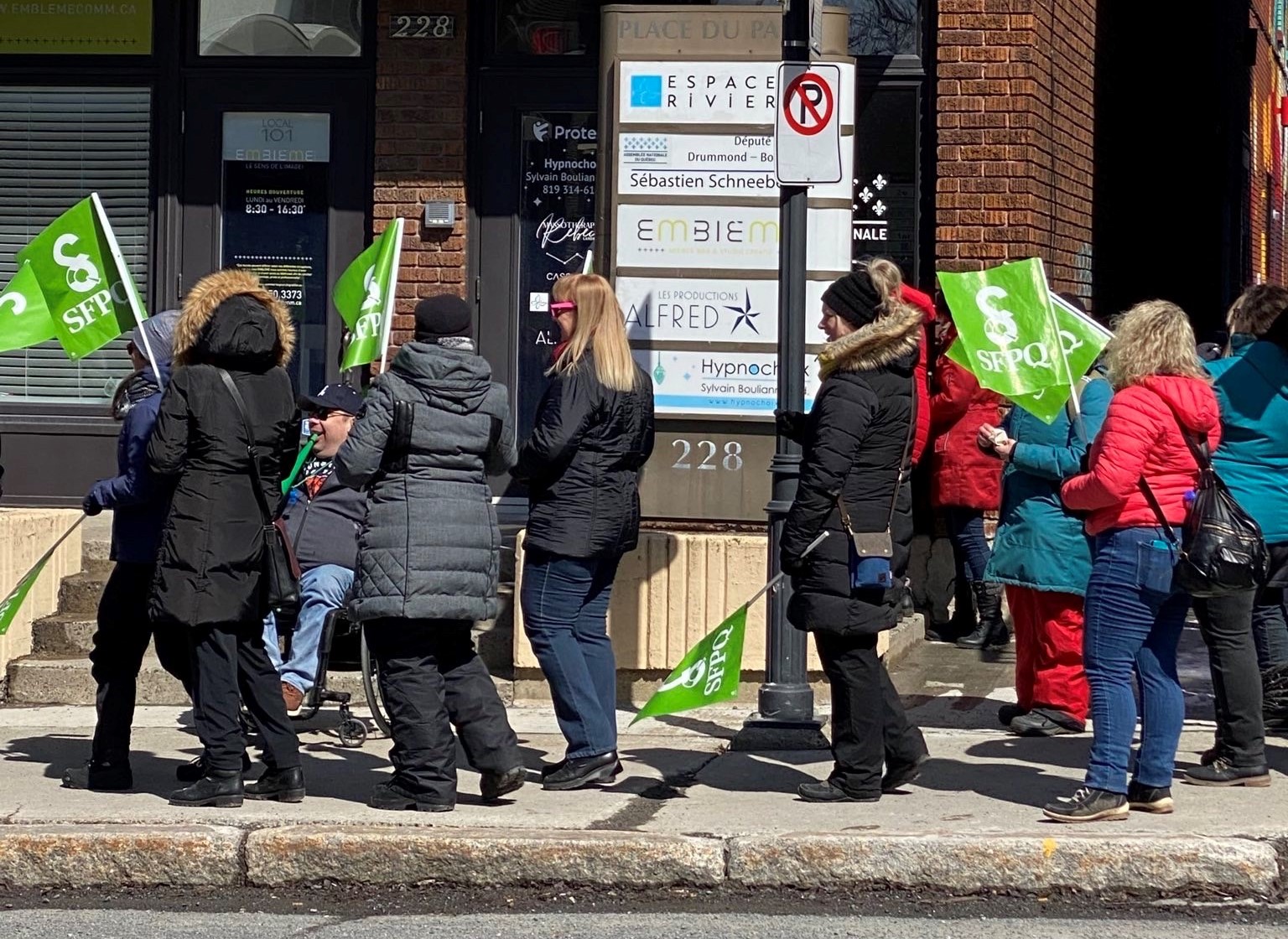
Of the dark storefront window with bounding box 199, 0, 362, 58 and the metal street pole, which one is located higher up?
the dark storefront window with bounding box 199, 0, 362, 58

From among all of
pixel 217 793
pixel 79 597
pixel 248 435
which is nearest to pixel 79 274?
pixel 248 435

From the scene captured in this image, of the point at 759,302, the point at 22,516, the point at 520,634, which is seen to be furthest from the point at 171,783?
the point at 759,302

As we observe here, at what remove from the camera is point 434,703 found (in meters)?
6.51

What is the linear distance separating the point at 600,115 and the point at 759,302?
1196 millimetres

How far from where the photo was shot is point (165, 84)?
443 inches

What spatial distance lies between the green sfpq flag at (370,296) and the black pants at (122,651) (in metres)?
2.13

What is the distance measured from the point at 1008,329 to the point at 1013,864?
1.98 metres

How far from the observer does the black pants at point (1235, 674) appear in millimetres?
6770

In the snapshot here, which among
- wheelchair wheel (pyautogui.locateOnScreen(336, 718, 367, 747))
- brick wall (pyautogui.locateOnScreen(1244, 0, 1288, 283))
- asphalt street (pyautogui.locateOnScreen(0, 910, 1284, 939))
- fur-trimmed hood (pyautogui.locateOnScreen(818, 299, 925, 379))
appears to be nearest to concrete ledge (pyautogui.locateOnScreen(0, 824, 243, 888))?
asphalt street (pyautogui.locateOnScreen(0, 910, 1284, 939))

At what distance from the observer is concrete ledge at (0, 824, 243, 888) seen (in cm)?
606

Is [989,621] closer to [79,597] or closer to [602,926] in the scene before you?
[79,597]

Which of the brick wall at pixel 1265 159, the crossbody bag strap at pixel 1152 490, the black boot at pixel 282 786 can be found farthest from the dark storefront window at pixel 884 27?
the brick wall at pixel 1265 159

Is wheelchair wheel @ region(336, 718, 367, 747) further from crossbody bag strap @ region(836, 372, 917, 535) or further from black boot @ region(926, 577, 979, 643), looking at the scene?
black boot @ region(926, 577, 979, 643)

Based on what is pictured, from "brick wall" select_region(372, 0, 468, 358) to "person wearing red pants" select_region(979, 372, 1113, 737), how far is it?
410 cm
